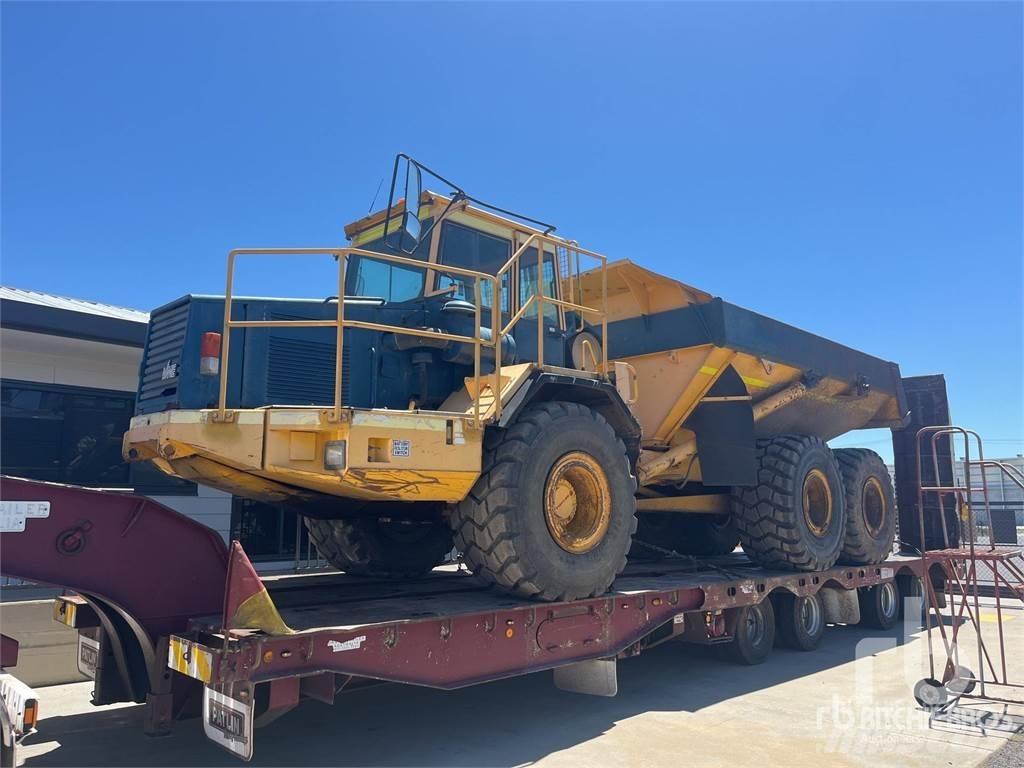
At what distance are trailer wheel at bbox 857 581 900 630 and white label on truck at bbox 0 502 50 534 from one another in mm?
9960

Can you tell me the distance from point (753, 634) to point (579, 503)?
361cm

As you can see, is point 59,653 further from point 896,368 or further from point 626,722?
point 896,368

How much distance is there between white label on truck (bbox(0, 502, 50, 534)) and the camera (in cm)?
431

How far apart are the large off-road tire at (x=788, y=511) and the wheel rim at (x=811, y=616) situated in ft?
1.75

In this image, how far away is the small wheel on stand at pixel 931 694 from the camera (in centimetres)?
672

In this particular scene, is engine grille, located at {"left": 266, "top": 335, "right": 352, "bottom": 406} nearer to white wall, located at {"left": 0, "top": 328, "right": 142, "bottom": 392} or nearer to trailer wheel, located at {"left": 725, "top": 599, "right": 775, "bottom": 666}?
trailer wheel, located at {"left": 725, "top": 599, "right": 775, "bottom": 666}

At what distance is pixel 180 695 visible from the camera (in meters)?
4.85

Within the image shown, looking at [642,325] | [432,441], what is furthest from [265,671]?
[642,325]

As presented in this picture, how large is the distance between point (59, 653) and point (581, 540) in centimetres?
554

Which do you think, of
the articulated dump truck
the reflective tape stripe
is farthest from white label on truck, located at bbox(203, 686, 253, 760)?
the articulated dump truck

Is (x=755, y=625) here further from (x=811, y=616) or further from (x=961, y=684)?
(x=961, y=684)

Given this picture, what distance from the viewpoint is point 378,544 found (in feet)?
25.1

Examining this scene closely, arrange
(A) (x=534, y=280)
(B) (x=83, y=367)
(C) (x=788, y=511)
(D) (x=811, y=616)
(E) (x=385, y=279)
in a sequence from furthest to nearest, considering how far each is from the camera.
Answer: (B) (x=83, y=367) < (D) (x=811, y=616) < (C) (x=788, y=511) < (A) (x=534, y=280) < (E) (x=385, y=279)

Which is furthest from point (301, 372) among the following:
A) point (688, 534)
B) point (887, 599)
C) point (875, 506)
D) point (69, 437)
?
point (887, 599)
